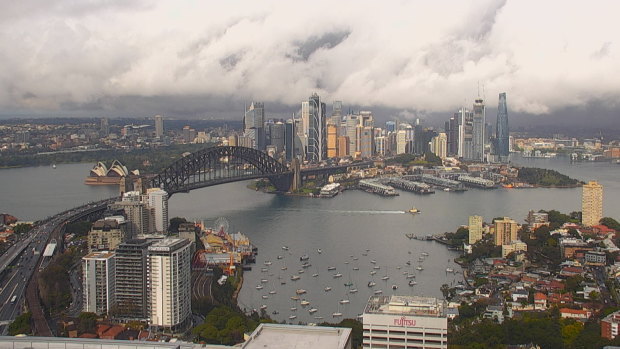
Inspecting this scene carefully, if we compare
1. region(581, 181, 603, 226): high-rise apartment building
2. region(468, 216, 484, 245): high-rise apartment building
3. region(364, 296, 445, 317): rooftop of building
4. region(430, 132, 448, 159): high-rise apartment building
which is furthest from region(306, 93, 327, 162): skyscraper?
region(364, 296, 445, 317): rooftop of building

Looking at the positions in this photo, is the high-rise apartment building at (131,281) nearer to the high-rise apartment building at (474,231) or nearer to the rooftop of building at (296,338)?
the rooftop of building at (296,338)

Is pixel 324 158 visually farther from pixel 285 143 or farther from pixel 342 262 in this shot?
pixel 342 262

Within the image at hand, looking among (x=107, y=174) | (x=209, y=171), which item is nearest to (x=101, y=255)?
(x=209, y=171)

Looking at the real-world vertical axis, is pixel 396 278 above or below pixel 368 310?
below

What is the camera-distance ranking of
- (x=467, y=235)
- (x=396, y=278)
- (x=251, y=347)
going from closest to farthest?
(x=251, y=347) < (x=396, y=278) < (x=467, y=235)

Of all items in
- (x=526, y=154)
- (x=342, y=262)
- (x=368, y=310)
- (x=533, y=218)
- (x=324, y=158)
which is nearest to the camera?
(x=368, y=310)

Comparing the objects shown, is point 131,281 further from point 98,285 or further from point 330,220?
point 330,220

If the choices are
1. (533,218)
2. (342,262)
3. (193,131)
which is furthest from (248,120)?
(342,262)
